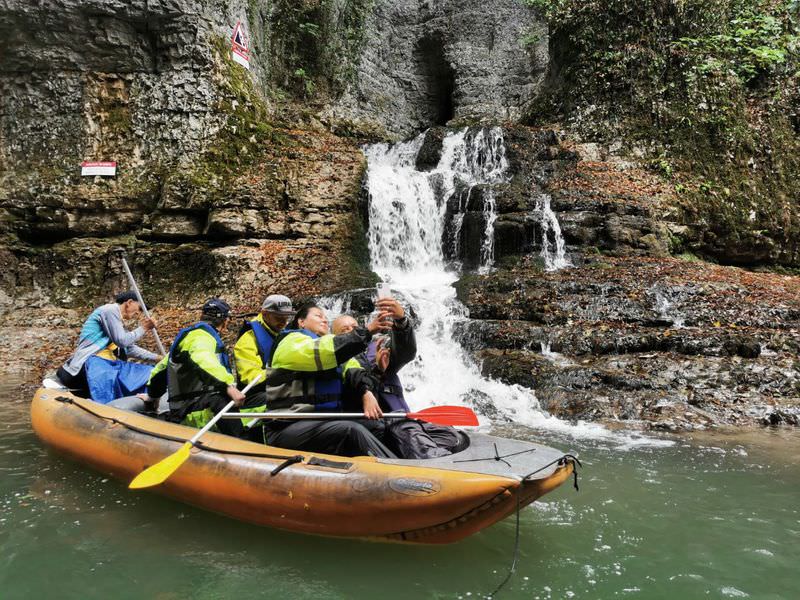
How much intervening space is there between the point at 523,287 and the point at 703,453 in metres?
4.71

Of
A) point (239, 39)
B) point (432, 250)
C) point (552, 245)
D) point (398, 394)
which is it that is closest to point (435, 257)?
point (432, 250)

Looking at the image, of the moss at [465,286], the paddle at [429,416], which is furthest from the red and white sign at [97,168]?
the paddle at [429,416]

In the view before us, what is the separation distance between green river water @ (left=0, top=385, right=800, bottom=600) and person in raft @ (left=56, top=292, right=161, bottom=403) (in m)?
1.23

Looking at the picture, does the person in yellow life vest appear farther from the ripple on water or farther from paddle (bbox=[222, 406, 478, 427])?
the ripple on water

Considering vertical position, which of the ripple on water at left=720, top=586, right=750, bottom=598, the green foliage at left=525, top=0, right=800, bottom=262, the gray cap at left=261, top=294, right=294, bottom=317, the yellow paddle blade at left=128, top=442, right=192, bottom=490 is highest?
the green foliage at left=525, top=0, right=800, bottom=262

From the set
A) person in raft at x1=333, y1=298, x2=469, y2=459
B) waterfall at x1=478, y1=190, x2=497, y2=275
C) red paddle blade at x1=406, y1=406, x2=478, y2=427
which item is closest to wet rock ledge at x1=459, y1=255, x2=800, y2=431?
waterfall at x1=478, y1=190, x2=497, y2=275

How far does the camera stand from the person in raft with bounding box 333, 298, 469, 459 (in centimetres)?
346

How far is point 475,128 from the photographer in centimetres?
1429

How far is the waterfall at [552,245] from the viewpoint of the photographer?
11.0m

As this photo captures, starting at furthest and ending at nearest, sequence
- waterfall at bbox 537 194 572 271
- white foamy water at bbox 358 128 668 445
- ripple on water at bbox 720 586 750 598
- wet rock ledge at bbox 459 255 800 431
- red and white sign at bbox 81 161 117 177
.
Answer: red and white sign at bbox 81 161 117 177, waterfall at bbox 537 194 572 271, white foamy water at bbox 358 128 668 445, wet rock ledge at bbox 459 255 800 431, ripple on water at bbox 720 586 750 598

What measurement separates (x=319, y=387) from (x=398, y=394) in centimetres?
74

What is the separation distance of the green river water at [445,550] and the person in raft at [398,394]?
1.93 feet

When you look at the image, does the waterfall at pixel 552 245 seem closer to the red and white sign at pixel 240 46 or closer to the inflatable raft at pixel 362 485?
the inflatable raft at pixel 362 485

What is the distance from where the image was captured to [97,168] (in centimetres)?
1169
